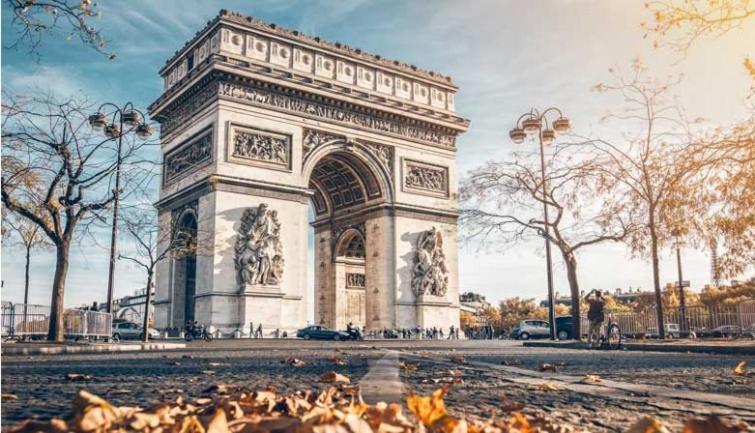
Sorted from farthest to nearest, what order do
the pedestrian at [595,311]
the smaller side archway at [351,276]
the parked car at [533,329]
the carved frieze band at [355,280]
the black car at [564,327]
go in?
the parked car at [533,329] < the black car at [564,327] < the carved frieze band at [355,280] < the smaller side archway at [351,276] < the pedestrian at [595,311]

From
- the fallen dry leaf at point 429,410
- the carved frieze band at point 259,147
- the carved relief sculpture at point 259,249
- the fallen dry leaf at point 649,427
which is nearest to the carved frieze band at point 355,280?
the carved relief sculpture at point 259,249

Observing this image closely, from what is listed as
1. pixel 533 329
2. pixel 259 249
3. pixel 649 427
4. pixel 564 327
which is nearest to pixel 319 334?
pixel 259 249

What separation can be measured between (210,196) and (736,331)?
71.6 ft

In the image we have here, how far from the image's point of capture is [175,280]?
105 ft

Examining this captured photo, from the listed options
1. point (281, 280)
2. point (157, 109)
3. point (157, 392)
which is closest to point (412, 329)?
point (281, 280)

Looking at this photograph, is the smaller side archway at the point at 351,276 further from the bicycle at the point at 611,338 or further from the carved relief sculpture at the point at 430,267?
the bicycle at the point at 611,338

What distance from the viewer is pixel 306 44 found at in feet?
106

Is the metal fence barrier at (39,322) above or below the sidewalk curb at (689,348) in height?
above

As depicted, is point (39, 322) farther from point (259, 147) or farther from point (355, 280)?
point (355, 280)

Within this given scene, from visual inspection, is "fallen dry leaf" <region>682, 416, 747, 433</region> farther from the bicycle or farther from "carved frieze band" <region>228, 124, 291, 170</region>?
"carved frieze band" <region>228, 124, 291, 170</region>

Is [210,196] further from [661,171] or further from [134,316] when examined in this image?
[134,316]

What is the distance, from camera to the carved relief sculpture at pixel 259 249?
2828 cm

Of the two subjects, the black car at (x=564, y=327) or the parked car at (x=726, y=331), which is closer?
the parked car at (x=726, y=331)

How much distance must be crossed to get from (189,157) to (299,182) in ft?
17.4
